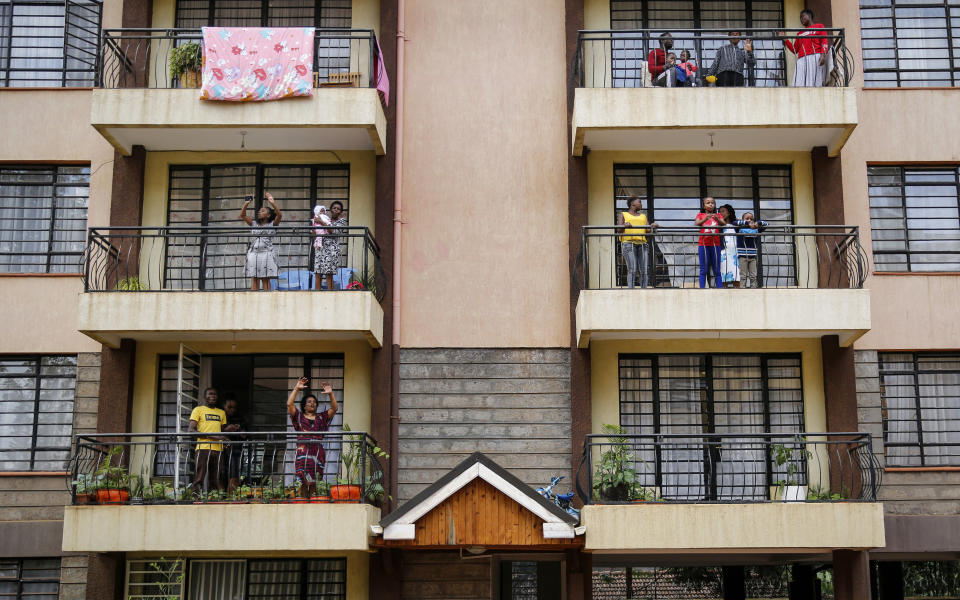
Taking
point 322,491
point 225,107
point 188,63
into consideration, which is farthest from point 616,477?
point 188,63

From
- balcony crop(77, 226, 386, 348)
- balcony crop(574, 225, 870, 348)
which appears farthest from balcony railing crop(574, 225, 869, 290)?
balcony crop(77, 226, 386, 348)

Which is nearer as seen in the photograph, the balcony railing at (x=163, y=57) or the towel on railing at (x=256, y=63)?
the towel on railing at (x=256, y=63)

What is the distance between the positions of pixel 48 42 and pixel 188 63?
293 cm

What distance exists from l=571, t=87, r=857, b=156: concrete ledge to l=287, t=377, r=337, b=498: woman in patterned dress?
19.8 ft

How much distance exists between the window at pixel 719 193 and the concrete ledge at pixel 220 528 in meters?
7.24

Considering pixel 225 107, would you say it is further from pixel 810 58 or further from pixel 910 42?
pixel 910 42

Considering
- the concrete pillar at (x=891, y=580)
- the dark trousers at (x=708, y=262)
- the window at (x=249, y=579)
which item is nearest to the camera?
the window at (x=249, y=579)

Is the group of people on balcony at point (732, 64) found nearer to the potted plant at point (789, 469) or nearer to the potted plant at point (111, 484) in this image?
the potted plant at point (789, 469)

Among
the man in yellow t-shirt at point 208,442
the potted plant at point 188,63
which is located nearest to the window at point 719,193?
the potted plant at point 188,63

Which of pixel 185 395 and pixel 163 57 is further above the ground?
pixel 163 57

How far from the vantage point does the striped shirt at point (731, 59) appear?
19344 mm

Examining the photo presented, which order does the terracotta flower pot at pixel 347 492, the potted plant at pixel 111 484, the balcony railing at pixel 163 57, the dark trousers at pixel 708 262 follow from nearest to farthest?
1. the terracotta flower pot at pixel 347 492
2. the potted plant at pixel 111 484
3. the dark trousers at pixel 708 262
4. the balcony railing at pixel 163 57

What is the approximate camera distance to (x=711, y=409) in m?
19.1

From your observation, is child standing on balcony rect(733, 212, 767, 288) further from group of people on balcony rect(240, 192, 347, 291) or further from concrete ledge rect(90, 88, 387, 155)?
group of people on balcony rect(240, 192, 347, 291)
